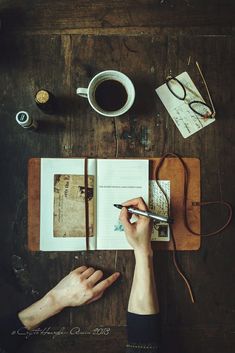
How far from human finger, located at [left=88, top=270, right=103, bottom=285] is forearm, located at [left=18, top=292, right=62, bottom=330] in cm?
12

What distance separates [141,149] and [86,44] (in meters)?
0.34

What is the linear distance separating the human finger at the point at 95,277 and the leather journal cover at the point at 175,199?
0.17m

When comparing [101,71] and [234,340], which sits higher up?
[101,71]

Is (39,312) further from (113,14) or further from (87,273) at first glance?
(113,14)

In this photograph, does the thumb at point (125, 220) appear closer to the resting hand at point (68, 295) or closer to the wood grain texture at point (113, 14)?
the resting hand at point (68, 295)

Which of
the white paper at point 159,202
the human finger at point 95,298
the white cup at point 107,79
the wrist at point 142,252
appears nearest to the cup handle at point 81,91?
the white cup at point 107,79

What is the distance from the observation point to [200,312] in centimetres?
117

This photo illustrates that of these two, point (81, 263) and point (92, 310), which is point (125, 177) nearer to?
point (81, 263)

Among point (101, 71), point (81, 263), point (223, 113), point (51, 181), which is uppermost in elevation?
point (101, 71)

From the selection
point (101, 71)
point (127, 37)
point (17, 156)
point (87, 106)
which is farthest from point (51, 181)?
point (127, 37)

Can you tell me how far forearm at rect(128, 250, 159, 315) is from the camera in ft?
3.68

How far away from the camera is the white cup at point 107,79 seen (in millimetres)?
1110

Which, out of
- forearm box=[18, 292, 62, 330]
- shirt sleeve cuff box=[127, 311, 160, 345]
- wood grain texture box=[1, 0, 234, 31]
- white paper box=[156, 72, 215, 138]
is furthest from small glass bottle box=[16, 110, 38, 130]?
shirt sleeve cuff box=[127, 311, 160, 345]

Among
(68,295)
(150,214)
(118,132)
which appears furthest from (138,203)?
(68,295)
